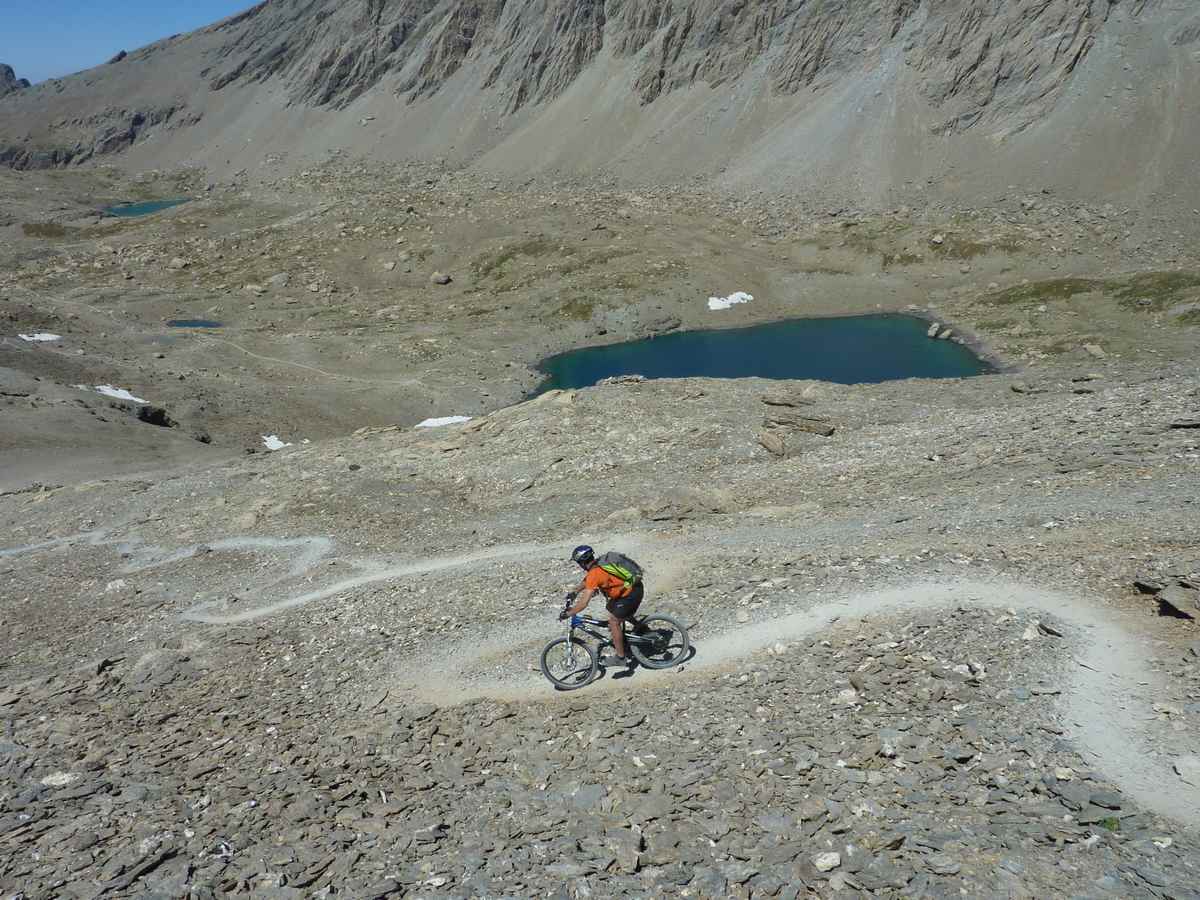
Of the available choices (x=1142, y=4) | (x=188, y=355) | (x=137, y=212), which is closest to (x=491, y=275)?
(x=188, y=355)

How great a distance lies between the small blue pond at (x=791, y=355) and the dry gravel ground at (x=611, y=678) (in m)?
19.5

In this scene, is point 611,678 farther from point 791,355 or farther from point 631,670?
point 791,355

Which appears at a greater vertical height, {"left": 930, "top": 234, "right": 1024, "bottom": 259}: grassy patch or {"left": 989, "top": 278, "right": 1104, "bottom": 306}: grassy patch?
{"left": 930, "top": 234, "right": 1024, "bottom": 259}: grassy patch

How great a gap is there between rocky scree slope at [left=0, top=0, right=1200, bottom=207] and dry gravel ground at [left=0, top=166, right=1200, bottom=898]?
6564 centimetres

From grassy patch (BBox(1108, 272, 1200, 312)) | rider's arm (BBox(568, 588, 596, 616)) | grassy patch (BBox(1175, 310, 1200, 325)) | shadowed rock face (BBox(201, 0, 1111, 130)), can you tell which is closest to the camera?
rider's arm (BBox(568, 588, 596, 616))

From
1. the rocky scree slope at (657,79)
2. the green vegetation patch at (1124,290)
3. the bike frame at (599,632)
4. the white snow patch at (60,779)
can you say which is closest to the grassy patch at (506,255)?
the rocky scree slope at (657,79)

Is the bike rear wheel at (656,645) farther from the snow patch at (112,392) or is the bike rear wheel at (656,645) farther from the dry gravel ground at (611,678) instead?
the snow patch at (112,392)

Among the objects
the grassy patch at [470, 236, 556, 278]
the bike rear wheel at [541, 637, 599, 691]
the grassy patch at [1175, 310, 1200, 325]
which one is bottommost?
the grassy patch at [1175, 310, 1200, 325]

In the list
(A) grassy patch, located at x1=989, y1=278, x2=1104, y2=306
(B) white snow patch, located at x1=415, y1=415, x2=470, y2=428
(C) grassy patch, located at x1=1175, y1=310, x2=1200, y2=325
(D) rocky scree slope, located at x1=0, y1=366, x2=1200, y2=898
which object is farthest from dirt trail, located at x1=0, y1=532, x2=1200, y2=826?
(A) grassy patch, located at x1=989, y1=278, x2=1104, y2=306

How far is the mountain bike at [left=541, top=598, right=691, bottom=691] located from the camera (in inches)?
648

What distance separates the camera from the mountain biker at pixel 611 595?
51.1 ft

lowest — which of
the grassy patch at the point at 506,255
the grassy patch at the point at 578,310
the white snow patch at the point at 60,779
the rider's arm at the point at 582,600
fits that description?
the grassy patch at the point at 578,310

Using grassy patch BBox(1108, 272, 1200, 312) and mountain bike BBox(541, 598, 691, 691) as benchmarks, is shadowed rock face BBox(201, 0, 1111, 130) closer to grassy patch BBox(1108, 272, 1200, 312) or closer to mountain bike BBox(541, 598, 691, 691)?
grassy patch BBox(1108, 272, 1200, 312)

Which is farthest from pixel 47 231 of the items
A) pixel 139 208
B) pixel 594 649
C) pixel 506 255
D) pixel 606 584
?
pixel 606 584
